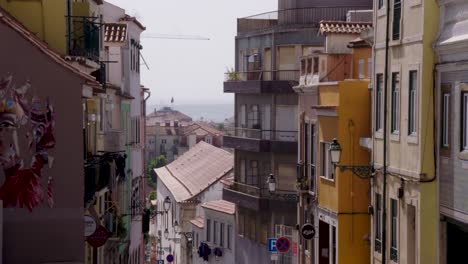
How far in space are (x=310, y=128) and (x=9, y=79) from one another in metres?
13.7

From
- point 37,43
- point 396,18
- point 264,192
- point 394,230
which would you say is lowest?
point 264,192

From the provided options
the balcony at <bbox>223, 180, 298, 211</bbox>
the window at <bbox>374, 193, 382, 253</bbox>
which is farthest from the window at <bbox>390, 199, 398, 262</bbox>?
the balcony at <bbox>223, 180, 298, 211</bbox>

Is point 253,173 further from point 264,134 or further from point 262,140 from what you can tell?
point 262,140

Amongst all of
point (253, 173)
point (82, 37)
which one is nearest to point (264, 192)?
point (253, 173)

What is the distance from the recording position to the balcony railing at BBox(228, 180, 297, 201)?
47.4 meters

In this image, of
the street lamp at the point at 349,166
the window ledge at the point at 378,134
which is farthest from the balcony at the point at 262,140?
the window ledge at the point at 378,134

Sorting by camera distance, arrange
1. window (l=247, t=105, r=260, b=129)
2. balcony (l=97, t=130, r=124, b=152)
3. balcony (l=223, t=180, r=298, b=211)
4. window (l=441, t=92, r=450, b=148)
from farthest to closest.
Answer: window (l=247, t=105, r=260, b=129) → balcony (l=223, t=180, r=298, b=211) → balcony (l=97, t=130, r=124, b=152) → window (l=441, t=92, r=450, b=148)

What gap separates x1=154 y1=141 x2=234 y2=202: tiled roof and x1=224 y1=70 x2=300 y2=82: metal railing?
626 inches

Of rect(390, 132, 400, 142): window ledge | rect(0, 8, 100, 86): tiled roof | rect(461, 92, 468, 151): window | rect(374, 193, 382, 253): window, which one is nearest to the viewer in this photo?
rect(461, 92, 468, 151): window

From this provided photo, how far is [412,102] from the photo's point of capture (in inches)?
948

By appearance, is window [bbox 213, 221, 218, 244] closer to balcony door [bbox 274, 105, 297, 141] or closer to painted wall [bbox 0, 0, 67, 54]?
balcony door [bbox 274, 105, 297, 141]

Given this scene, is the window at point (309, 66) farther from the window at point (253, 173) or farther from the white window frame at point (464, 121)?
the white window frame at point (464, 121)

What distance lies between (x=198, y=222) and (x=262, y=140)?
54.6 feet

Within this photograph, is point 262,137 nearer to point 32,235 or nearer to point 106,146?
point 106,146
